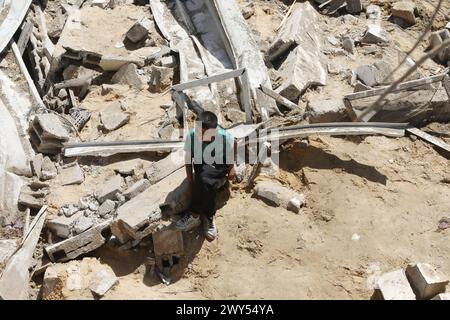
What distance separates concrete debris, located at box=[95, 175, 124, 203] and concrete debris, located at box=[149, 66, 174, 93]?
1783mm

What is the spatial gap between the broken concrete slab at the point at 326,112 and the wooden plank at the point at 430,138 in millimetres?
869

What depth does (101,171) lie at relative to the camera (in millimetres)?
6523

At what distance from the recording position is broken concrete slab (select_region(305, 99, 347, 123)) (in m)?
6.87

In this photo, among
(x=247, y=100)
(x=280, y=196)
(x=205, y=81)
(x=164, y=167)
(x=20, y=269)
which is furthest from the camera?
(x=247, y=100)

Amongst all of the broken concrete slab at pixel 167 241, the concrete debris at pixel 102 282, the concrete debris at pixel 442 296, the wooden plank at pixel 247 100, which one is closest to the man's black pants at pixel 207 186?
the broken concrete slab at pixel 167 241

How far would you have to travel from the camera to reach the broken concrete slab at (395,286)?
505cm

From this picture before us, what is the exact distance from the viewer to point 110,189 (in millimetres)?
6176

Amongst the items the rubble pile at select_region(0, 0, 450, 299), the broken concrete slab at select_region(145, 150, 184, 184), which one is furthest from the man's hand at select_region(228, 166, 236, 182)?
the broken concrete slab at select_region(145, 150, 184, 184)

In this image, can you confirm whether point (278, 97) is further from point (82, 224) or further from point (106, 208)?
point (82, 224)

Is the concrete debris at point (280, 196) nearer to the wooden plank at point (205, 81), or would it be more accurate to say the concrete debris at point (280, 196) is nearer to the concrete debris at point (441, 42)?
the wooden plank at point (205, 81)

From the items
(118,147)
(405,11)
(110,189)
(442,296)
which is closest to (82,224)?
(110,189)

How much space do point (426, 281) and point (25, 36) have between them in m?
6.56

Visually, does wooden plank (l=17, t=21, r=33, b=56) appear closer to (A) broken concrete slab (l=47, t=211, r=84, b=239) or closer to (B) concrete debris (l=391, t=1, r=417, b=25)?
(A) broken concrete slab (l=47, t=211, r=84, b=239)
